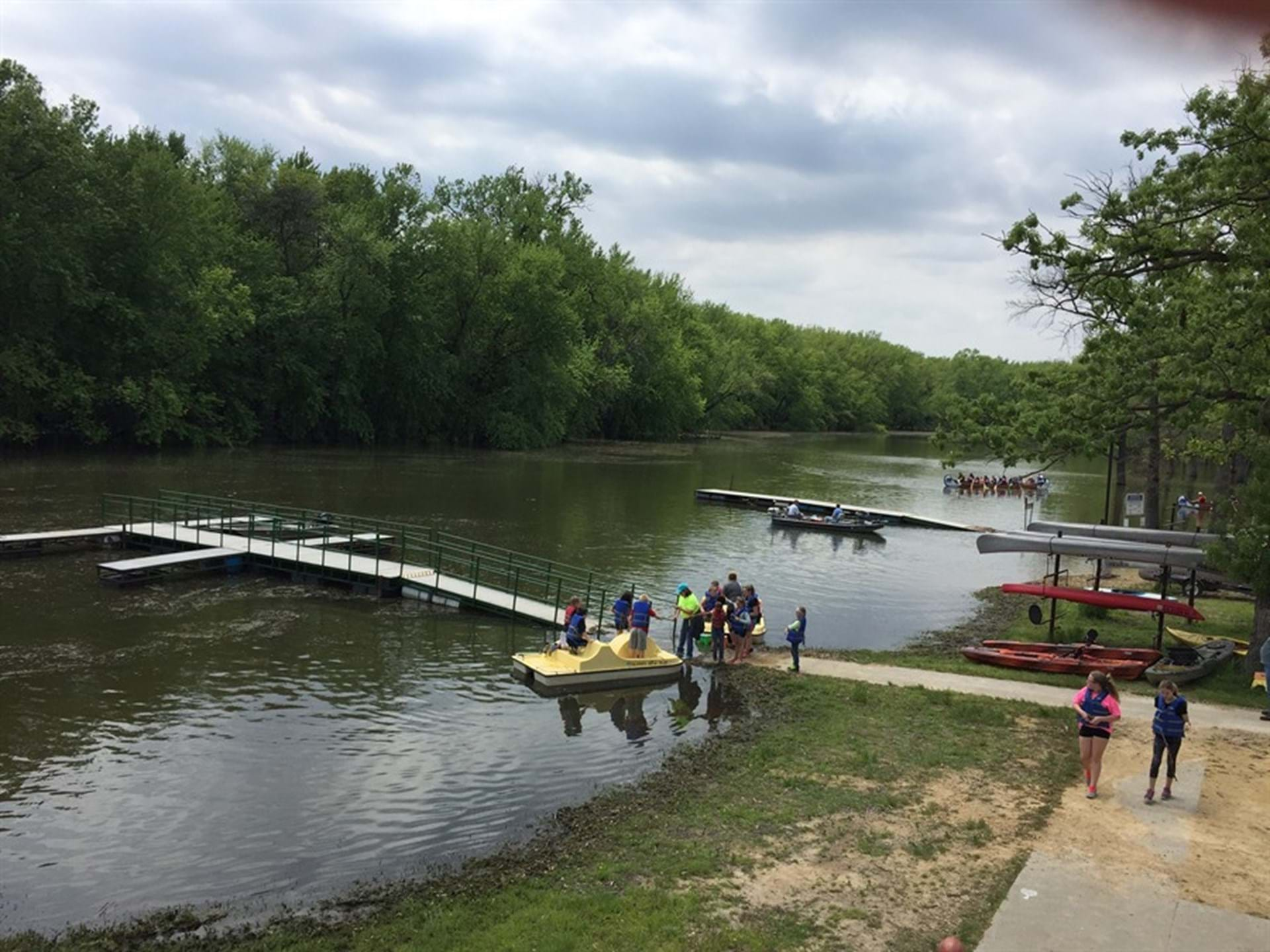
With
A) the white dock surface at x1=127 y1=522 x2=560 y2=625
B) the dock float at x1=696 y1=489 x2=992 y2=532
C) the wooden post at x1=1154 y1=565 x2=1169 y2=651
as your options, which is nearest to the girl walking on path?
the wooden post at x1=1154 y1=565 x2=1169 y2=651

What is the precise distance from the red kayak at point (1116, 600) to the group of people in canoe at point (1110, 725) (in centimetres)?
969

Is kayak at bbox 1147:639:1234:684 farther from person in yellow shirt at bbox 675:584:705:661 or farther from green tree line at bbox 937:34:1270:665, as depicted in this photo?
person in yellow shirt at bbox 675:584:705:661

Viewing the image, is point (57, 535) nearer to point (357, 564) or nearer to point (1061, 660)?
point (357, 564)

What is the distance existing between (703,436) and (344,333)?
182 ft

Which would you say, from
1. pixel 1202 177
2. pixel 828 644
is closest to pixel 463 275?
pixel 828 644

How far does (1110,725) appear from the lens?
13.0 meters

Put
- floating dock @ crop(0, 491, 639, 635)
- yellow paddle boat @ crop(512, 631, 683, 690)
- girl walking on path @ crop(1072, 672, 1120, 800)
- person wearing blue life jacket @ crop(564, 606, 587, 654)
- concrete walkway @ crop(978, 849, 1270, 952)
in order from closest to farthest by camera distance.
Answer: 1. concrete walkway @ crop(978, 849, 1270, 952)
2. girl walking on path @ crop(1072, 672, 1120, 800)
3. yellow paddle boat @ crop(512, 631, 683, 690)
4. person wearing blue life jacket @ crop(564, 606, 587, 654)
5. floating dock @ crop(0, 491, 639, 635)

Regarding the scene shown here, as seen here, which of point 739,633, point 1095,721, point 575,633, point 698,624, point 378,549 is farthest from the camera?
point 378,549

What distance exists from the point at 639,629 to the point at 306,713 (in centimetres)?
670

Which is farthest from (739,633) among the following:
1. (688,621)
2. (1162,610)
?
(1162,610)

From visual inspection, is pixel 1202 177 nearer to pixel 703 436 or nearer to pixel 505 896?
pixel 505 896

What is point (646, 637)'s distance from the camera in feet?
67.1

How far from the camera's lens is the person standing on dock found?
→ 70.2ft

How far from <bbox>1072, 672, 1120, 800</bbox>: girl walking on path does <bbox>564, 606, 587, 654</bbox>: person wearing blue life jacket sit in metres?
9.99
